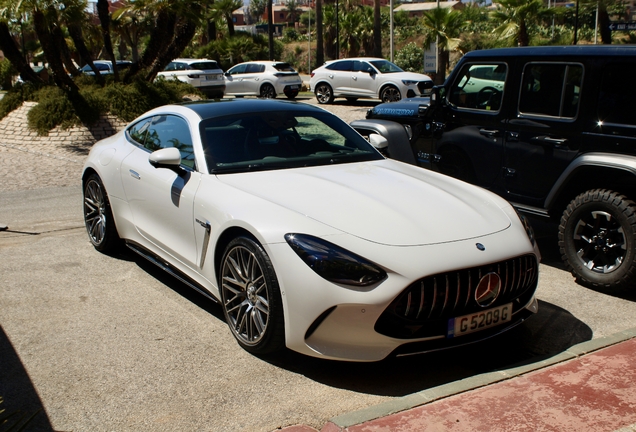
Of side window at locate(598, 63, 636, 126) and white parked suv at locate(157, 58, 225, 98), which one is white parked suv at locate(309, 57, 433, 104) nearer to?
white parked suv at locate(157, 58, 225, 98)

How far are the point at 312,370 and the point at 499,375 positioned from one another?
3.63 feet

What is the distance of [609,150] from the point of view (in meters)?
5.68

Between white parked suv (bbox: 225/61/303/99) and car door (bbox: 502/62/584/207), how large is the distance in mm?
20817

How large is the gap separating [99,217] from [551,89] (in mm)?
4293

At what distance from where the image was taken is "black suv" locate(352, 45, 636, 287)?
5609 mm

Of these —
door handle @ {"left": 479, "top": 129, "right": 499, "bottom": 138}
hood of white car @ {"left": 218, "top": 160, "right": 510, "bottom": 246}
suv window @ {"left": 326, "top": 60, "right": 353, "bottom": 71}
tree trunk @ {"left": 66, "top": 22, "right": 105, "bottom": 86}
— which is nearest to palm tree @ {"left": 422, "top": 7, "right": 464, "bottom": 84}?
suv window @ {"left": 326, "top": 60, "right": 353, "bottom": 71}

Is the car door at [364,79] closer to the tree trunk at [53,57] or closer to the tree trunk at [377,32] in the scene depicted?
the tree trunk at [53,57]

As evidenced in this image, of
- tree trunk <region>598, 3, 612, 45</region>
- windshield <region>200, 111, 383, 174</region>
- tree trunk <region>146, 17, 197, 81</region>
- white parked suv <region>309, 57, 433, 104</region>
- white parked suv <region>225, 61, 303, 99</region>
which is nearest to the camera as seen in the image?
windshield <region>200, 111, 383, 174</region>

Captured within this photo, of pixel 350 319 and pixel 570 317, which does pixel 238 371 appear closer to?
pixel 350 319

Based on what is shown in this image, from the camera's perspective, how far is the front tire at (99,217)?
6.48m

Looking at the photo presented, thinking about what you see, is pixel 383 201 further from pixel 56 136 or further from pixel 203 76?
pixel 203 76

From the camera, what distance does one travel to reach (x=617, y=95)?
5672mm

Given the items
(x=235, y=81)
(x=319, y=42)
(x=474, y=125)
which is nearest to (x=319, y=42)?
(x=319, y=42)

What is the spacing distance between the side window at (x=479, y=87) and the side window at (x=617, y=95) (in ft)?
3.56
